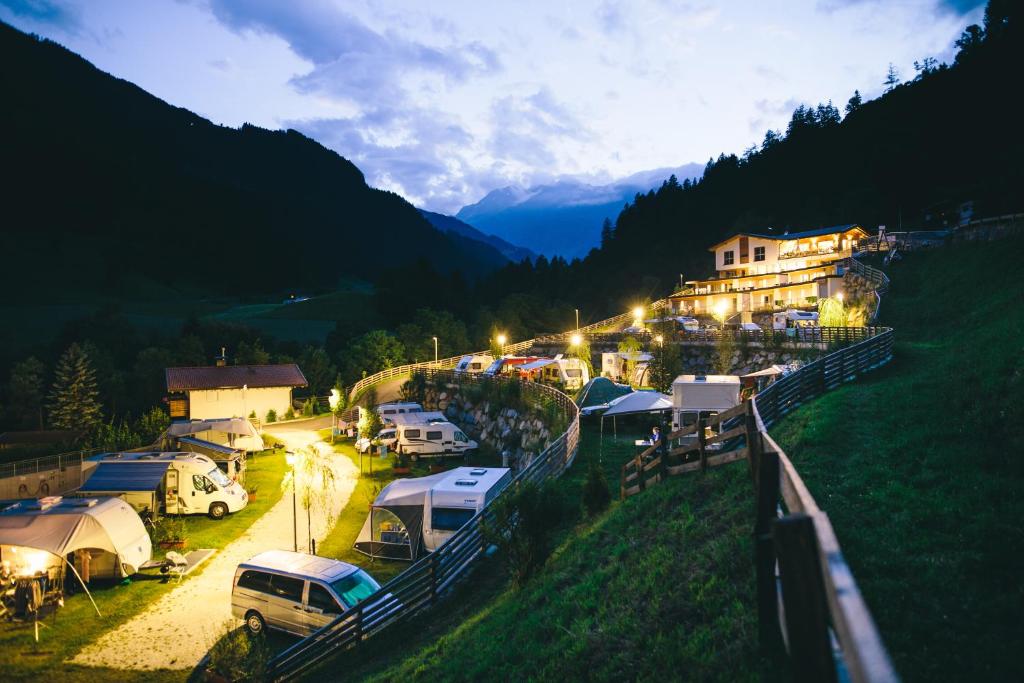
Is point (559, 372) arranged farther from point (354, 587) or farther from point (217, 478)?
point (354, 587)

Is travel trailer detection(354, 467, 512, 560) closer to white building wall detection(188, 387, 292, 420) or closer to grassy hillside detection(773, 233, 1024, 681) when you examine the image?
grassy hillside detection(773, 233, 1024, 681)

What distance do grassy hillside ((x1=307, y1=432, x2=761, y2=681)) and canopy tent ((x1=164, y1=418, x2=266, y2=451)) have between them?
26.1 meters

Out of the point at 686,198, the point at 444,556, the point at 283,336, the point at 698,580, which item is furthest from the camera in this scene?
the point at 686,198

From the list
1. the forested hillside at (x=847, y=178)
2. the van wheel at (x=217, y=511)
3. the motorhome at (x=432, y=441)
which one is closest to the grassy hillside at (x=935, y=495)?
the motorhome at (x=432, y=441)

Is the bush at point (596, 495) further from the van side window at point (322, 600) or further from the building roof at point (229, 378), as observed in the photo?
the building roof at point (229, 378)

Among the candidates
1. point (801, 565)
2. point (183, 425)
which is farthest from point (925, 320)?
point (183, 425)

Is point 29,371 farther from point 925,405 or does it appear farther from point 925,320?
point 925,320

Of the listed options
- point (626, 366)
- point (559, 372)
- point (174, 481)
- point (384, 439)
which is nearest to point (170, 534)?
point (174, 481)

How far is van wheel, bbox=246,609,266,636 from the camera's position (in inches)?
504

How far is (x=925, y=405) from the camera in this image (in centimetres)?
1291

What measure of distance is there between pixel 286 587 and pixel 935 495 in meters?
12.7

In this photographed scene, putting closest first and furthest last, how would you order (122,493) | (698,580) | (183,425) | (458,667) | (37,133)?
(698,580) → (458,667) → (122,493) → (183,425) → (37,133)

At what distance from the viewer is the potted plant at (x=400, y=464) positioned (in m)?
27.4

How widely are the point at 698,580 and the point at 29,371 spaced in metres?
57.7
